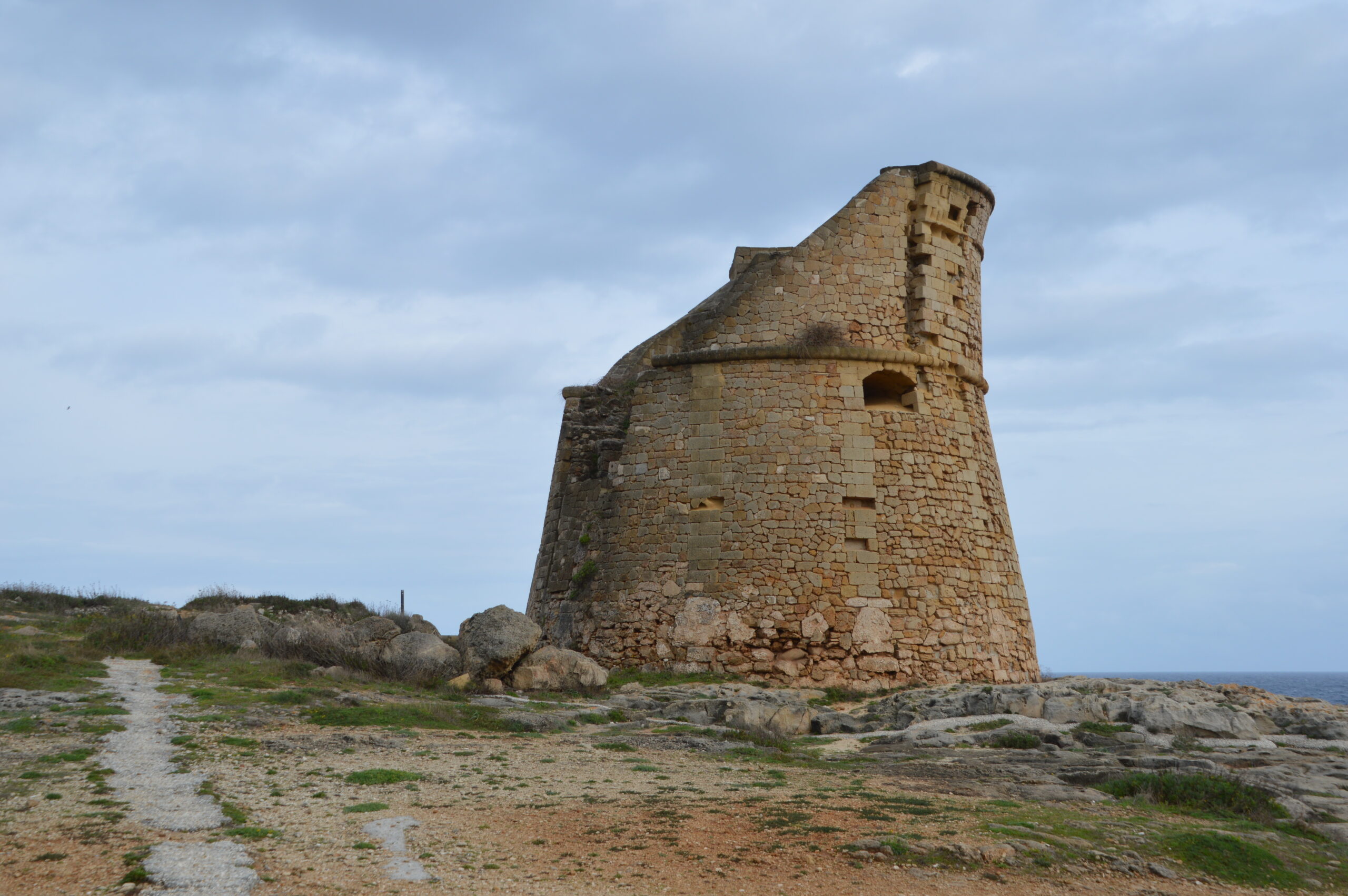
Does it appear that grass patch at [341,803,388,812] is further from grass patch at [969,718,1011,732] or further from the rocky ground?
grass patch at [969,718,1011,732]

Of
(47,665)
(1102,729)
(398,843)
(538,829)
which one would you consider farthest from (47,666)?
(1102,729)

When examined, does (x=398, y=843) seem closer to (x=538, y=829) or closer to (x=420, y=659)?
(x=538, y=829)

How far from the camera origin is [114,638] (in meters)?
15.0

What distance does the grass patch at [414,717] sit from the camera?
391 inches

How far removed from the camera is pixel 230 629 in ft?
48.3

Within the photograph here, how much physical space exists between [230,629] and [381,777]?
820 centimetres

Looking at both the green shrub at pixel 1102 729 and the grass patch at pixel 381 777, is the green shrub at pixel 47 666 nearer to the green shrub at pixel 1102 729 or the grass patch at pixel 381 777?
the grass patch at pixel 381 777

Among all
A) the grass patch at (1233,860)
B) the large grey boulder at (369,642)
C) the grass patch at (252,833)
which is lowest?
the grass patch at (1233,860)

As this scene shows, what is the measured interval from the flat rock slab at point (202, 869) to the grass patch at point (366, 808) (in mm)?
1053

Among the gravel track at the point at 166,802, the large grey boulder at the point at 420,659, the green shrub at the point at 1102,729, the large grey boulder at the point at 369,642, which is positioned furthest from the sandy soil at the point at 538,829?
the large grey boulder at the point at 369,642

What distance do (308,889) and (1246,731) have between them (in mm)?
9188

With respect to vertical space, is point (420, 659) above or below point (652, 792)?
above

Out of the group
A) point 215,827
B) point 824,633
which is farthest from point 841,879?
point 824,633

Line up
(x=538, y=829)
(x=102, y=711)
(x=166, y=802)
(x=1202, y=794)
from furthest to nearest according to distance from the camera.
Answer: (x=102, y=711) → (x=1202, y=794) → (x=166, y=802) → (x=538, y=829)
